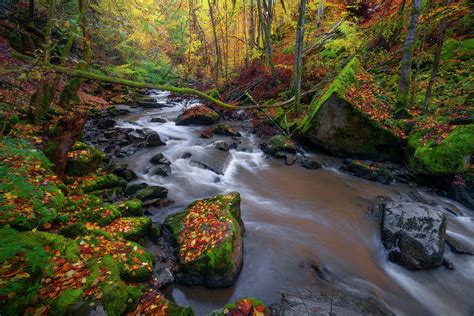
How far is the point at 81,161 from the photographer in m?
6.11

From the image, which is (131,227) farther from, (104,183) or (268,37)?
(268,37)

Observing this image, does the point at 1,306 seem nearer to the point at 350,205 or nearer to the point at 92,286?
the point at 92,286

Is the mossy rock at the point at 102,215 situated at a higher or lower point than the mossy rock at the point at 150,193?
higher

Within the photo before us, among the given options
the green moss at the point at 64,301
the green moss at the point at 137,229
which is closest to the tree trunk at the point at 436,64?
the green moss at the point at 137,229

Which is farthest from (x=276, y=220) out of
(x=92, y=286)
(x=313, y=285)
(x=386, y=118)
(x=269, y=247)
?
(x=386, y=118)

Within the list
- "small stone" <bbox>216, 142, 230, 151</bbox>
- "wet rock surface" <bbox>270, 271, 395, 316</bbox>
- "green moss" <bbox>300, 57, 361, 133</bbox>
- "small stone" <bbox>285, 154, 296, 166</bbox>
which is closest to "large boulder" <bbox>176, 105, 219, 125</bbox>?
"small stone" <bbox>216, 142, 230, 151</bbox>

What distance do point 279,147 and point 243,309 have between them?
712 cm

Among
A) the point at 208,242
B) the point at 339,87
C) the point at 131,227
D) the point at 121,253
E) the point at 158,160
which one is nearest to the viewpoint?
the point at 121,253

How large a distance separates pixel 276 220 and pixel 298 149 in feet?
15.0

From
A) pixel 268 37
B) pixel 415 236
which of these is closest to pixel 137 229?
pixel 415 236

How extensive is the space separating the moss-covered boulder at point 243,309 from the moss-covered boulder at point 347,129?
685 cm

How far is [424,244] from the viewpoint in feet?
14.9

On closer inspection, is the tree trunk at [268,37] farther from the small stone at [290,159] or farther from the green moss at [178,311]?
the green moss at [178,311]

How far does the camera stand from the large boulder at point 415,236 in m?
4.53
